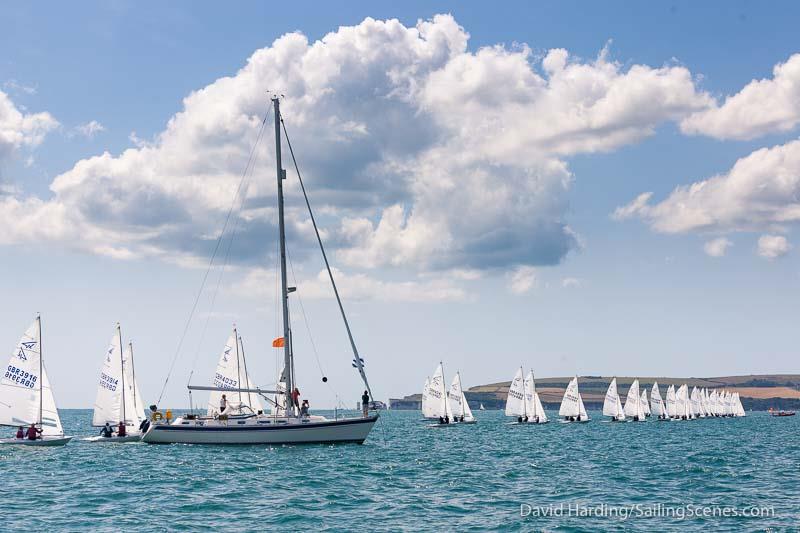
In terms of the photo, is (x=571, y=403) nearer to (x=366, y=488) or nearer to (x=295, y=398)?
(x=295, y=398)

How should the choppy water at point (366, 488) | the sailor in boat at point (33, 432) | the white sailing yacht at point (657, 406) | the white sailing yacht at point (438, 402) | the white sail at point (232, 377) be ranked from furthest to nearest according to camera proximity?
the white sailing yacht at point (657, 406) < the white sailing yacht at point (438, 402) < the white sail at point (232, 377) < the sailor in boat at point (33, 432) < the choppy water at point (366, 488)

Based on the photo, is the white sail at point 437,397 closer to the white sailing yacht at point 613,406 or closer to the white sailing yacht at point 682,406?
the white sailing yacht at point 613,406

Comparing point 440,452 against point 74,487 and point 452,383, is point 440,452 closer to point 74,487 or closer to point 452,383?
point 74,487

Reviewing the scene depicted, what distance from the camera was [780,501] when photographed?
35094 millimetres

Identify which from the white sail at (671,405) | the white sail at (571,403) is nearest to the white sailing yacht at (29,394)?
the white sail at (571,403)

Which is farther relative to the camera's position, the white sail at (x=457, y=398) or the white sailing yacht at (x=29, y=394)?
the white sail at (x=457, y=398)

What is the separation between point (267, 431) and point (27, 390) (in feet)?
52.9

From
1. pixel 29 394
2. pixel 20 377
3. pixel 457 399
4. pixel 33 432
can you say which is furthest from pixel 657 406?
pixel 20 377

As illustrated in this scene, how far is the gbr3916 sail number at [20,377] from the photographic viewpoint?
182 feet

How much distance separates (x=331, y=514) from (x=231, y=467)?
16555 millimetres

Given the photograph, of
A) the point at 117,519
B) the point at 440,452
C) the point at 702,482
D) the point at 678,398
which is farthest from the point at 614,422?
the point at 117,519

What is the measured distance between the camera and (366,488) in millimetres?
39125

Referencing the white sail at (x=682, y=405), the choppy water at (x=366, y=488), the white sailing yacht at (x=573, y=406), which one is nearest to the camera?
the choppy water at (x=366, y=488)

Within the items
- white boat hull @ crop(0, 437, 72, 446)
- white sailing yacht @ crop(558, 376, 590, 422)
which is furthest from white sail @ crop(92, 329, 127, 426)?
white sailing yacht @ crop(558, 376, 590, 422)
